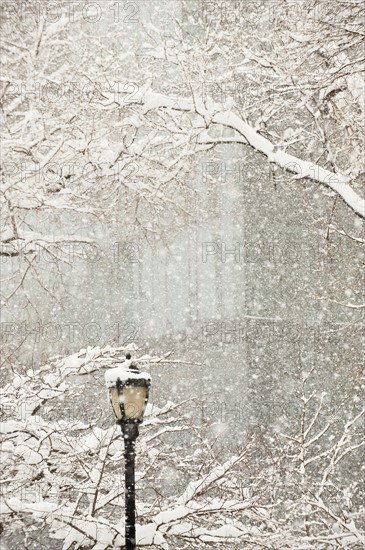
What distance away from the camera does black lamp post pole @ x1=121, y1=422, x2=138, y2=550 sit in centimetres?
703

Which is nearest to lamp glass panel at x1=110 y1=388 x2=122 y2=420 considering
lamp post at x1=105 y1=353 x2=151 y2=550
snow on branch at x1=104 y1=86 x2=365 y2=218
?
lamp post at x1=105 y1=353 x2=151 y2=550

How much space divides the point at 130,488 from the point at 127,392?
3.09ft

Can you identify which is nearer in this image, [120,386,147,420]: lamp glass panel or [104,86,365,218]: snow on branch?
[120,386,147,420]: lamp glass panel

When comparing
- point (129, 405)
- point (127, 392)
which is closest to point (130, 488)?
point (129, 405)

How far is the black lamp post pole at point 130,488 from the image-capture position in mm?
7027

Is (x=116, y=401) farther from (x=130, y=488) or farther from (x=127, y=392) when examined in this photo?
(x=130, y=488)

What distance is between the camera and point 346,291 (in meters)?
22.2

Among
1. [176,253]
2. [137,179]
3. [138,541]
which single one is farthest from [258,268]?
[138,541]

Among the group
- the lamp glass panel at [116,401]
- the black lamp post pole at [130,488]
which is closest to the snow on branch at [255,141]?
the lamp glass panel at [116,401]

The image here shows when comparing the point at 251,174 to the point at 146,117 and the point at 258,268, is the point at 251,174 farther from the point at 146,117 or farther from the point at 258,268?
the point at 146,117

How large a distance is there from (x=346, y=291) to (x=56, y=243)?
1308 centimetres

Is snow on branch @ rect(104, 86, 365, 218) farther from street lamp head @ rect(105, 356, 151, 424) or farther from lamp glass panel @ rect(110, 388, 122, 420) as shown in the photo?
lamp glass panel @ rect(110, 388, 122, 420)

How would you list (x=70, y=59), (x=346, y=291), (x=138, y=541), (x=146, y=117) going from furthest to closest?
(x=346, y=291)
(x=70, y=59)
(x=146, y=117)
(x=138, y=541)

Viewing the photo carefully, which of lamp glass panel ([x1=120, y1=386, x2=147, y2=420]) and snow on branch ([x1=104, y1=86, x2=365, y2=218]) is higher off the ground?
snow on branch ([x1=104, y1=86, x2=365, y2=218])
